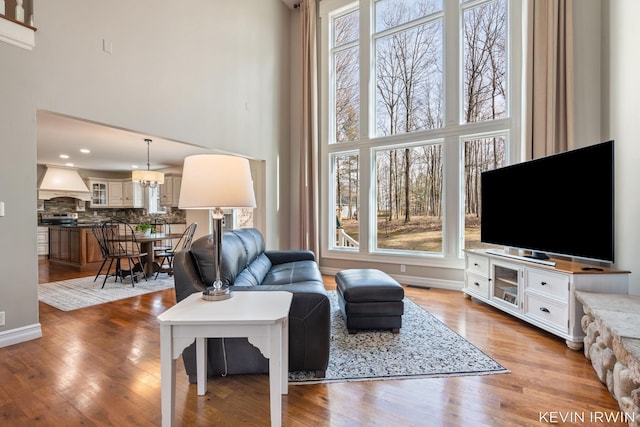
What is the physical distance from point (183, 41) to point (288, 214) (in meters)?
3.19

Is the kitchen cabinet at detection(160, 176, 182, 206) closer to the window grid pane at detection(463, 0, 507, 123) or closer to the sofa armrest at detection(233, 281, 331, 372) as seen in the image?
the sofa armrest at detection(233, 281, 331, 372)

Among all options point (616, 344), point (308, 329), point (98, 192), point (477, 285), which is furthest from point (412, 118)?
point (98, 192)

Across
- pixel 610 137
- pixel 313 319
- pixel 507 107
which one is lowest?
pixel 313 319

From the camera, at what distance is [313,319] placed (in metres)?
1.87

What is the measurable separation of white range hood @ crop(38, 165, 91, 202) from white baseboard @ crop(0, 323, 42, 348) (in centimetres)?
591

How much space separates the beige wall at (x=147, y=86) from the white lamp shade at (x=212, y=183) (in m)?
2.09

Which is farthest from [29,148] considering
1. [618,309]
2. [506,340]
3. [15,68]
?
[618,309]

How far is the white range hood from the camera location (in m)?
6.89

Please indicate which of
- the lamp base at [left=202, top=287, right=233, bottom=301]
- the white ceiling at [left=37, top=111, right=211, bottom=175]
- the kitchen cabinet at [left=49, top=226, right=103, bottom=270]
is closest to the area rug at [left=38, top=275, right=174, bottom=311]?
the kitchen cabinet at [left=49, top=226, right=103, bottom=270]

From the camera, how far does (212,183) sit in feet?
5.08

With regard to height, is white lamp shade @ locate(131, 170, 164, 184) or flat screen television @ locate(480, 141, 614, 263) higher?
white lamp shade @ locate(131, 170, 164, 184)

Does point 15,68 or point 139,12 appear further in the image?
point 139,12

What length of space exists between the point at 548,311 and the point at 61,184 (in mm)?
9461

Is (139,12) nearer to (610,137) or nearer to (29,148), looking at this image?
(29,148)
